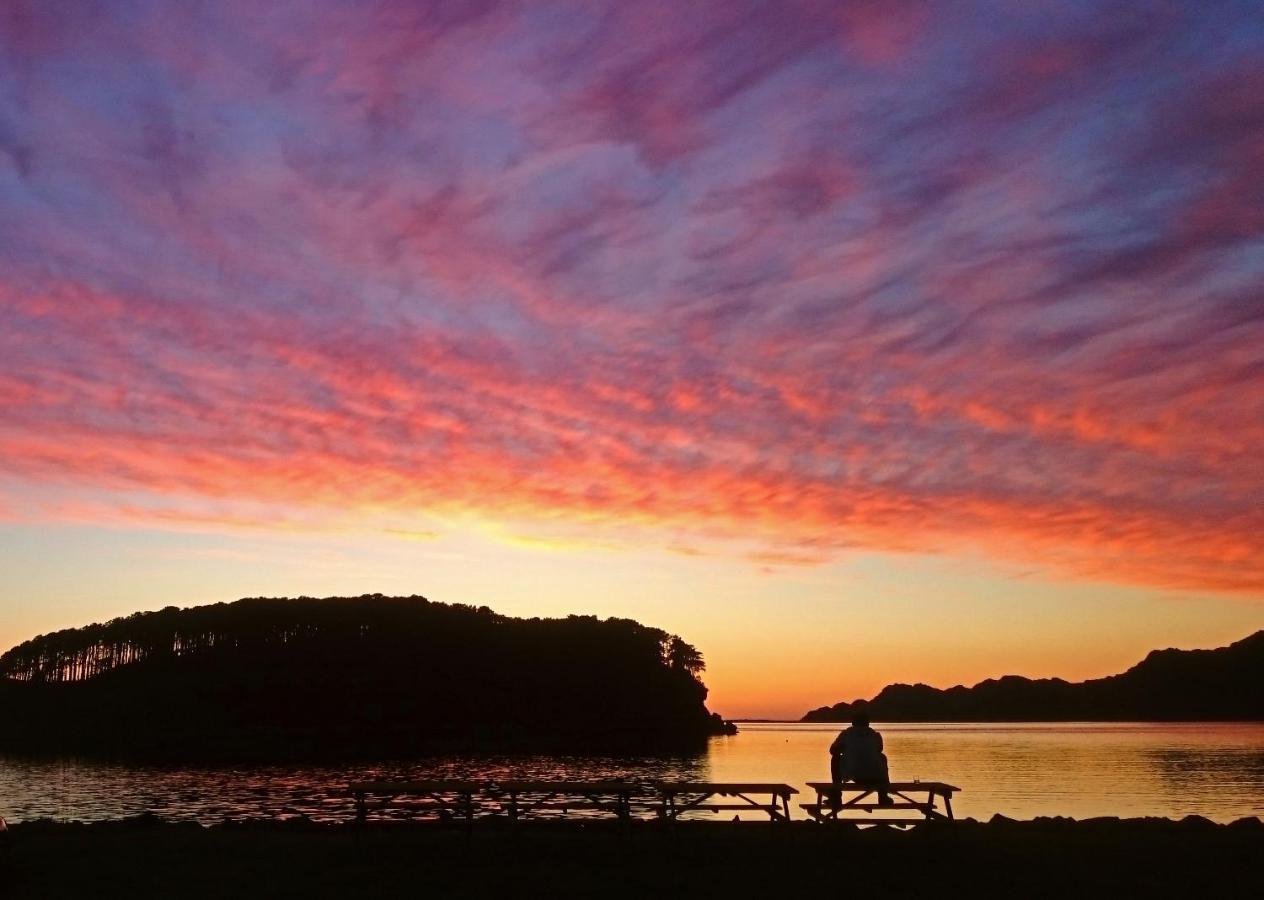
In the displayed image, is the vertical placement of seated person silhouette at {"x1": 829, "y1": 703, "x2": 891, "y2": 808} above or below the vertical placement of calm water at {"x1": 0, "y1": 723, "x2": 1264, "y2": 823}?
above

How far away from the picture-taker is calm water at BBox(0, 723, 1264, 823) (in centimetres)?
5453

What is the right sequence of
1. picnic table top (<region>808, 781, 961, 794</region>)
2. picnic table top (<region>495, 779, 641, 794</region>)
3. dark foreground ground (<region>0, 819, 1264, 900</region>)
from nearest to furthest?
dark foreground ground (<region>0, 819, 1264, 900</region>) < picnic table top (<region>808, 781, 961, 794</region>) < picnic table top (<region>495, 779, 641, 794</region>)

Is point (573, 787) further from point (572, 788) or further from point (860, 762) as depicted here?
point (860, 762)

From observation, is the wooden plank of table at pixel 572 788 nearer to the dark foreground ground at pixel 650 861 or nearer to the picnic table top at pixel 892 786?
the dark foreground ground at pixel 650 861

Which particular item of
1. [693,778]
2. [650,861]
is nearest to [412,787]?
[650,861]

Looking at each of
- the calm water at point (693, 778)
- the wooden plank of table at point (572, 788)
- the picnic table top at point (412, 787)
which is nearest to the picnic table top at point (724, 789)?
the wooden plank of table at point (572, 788)

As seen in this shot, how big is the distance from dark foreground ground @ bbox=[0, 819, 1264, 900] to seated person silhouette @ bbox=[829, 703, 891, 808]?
1.00 m

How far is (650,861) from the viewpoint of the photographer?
19.2m

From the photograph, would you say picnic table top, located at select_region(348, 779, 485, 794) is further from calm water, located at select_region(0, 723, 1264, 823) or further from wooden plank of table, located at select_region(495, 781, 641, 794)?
calm water, located at select_region(0, 723, 1264, 823)

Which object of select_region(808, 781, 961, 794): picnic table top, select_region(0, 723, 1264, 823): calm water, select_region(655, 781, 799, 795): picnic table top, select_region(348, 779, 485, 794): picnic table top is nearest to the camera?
select_region(808, 781, 961, 794): picnic table top

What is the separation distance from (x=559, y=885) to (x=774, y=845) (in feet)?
19.0

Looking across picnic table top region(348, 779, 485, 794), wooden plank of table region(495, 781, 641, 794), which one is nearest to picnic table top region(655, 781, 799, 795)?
wooden plank of table region(495, 781, 641, 794)

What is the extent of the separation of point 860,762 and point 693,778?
65.0 m

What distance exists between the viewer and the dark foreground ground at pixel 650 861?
16578mm
